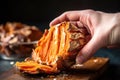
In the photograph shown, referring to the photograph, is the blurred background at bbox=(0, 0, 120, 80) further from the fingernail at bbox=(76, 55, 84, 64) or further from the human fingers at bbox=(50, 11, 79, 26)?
the fingernail at bbox=(76, 55, 84, 64)

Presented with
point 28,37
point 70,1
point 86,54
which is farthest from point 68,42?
point 70,1

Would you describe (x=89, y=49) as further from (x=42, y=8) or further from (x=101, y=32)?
(x=42, y=8)

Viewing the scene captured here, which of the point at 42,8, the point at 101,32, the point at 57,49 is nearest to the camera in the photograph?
the point at 101,32

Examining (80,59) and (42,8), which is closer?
(80,59)

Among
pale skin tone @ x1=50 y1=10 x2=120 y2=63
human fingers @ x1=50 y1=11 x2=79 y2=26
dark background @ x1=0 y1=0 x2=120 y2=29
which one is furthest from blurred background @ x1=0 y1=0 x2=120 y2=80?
pale skin tone @ x1=50 y1=10 x2=120 y2=63

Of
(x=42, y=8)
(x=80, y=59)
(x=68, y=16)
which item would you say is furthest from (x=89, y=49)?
(x=42, y=8)

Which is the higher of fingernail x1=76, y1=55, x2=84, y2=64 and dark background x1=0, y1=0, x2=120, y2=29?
dark background x1=0, y1=0, x2=120, y2=29

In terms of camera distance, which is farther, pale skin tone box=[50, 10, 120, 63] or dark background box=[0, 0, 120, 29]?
dark background box=[0, 0, 120, 29]

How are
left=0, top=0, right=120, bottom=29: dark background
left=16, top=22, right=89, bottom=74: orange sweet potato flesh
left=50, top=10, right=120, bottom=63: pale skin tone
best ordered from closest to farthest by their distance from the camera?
1. left=50, top=10, right=120, bottom=63: pale skin tone
2. left=16, top=22, right=89, bottom=74: orange sweet potato flesh
3. left=0, top=0, right=120, bottom=29: dark background
